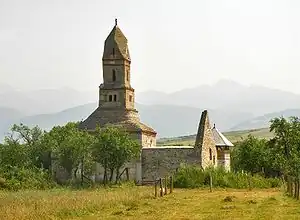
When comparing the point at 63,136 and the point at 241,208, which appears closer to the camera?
the point at 241,208

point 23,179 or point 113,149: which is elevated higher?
point 113,149

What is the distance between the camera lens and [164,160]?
63156 millimetres

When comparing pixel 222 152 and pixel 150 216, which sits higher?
pixel 222 152

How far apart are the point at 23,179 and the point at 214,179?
16021mm

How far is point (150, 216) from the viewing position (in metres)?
25.6

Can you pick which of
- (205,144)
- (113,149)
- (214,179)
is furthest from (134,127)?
(214,179)

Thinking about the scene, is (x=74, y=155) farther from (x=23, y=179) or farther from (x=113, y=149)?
(x=23, y=179)

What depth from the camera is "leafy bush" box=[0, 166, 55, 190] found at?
176 ft

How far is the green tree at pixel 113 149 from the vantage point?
5953cm

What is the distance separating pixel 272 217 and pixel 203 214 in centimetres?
312

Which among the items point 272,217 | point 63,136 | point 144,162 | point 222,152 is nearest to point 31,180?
point 63,136

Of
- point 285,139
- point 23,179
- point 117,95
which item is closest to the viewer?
point 23,179

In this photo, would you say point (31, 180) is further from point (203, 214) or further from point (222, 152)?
point (203, 214)

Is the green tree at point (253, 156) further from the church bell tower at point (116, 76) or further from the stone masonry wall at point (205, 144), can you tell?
the church bell tower at point (116, 76)
